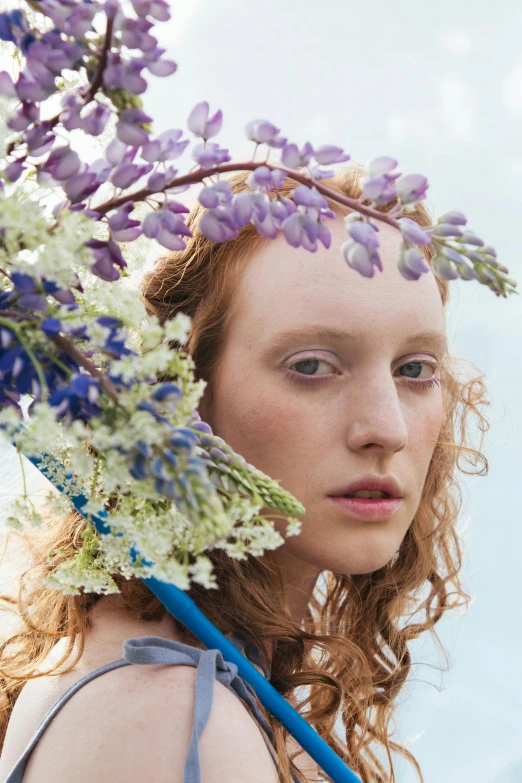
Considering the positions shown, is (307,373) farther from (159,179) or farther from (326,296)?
(159,179)

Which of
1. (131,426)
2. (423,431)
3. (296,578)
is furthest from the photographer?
(296,578)

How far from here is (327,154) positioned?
711 mm

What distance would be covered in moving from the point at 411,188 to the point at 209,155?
0.55 ft

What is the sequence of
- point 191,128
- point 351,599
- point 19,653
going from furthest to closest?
point 351,599
point 19,653
point 191,128

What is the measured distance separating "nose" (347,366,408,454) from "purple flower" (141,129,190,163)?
0.76 metres

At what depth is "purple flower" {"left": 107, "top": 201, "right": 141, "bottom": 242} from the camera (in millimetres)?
688

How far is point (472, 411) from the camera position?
96.7 inches

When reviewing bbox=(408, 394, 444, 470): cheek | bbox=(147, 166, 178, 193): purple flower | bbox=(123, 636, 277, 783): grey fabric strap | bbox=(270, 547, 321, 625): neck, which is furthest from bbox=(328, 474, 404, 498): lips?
bbox=(147, 166, 178, 193): purple flower

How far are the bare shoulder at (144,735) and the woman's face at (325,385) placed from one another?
1.19 ft

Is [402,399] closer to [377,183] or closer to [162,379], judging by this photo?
[162,379]

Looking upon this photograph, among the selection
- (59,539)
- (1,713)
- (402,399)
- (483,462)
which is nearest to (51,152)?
(402,399)

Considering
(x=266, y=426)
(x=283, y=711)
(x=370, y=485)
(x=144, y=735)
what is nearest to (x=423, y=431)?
(x=370, y=485)

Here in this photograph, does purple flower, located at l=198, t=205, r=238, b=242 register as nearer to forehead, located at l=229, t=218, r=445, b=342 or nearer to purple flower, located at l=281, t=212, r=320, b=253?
purple flower, located at l=281, t=212, r=320, b=253

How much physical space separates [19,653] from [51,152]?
123cm
